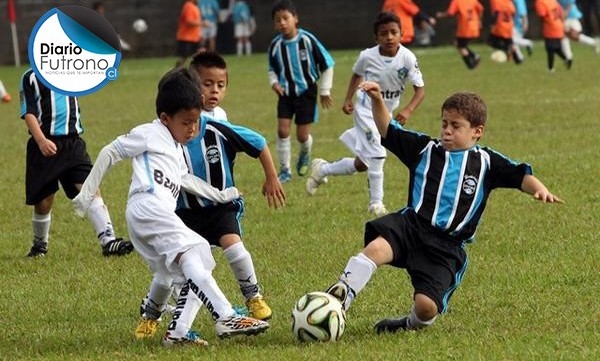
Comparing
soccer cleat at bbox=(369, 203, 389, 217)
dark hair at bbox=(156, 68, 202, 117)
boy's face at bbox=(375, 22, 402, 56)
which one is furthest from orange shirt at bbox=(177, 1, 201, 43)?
dark hair at bbox=(156, 68, 202, 117)

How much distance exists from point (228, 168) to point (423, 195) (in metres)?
1.09

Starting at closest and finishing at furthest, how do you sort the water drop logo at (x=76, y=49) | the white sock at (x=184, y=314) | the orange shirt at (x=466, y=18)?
the white sock at (x=184, y=314), the water drop logo at (x=76, y=49), the orange shirt at (x=466, y=18)

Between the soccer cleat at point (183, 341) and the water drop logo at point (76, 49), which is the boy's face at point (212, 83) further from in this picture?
the soccer cleat at point (183, 341)

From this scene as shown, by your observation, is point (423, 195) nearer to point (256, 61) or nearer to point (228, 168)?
point (228, 168)

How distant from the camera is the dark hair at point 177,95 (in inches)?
263

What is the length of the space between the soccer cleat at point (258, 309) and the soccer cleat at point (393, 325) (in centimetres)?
61

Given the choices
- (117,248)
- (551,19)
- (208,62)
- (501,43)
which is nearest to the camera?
(208,62)

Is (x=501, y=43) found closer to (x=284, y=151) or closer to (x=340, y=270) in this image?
(x=284, y=151)

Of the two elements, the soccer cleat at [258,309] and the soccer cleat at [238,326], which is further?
the soccer cleat at [258,309]

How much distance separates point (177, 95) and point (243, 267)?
1.11 metres

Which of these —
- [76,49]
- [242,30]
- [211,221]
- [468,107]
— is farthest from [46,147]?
[242,30]

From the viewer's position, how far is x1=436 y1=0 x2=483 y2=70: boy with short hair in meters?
→ 29.2

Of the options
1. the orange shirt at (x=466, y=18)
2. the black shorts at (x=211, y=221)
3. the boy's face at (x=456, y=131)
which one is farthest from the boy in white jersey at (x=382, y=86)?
the orange shirt at (x=466, y=18)

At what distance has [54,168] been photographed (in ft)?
32.9
